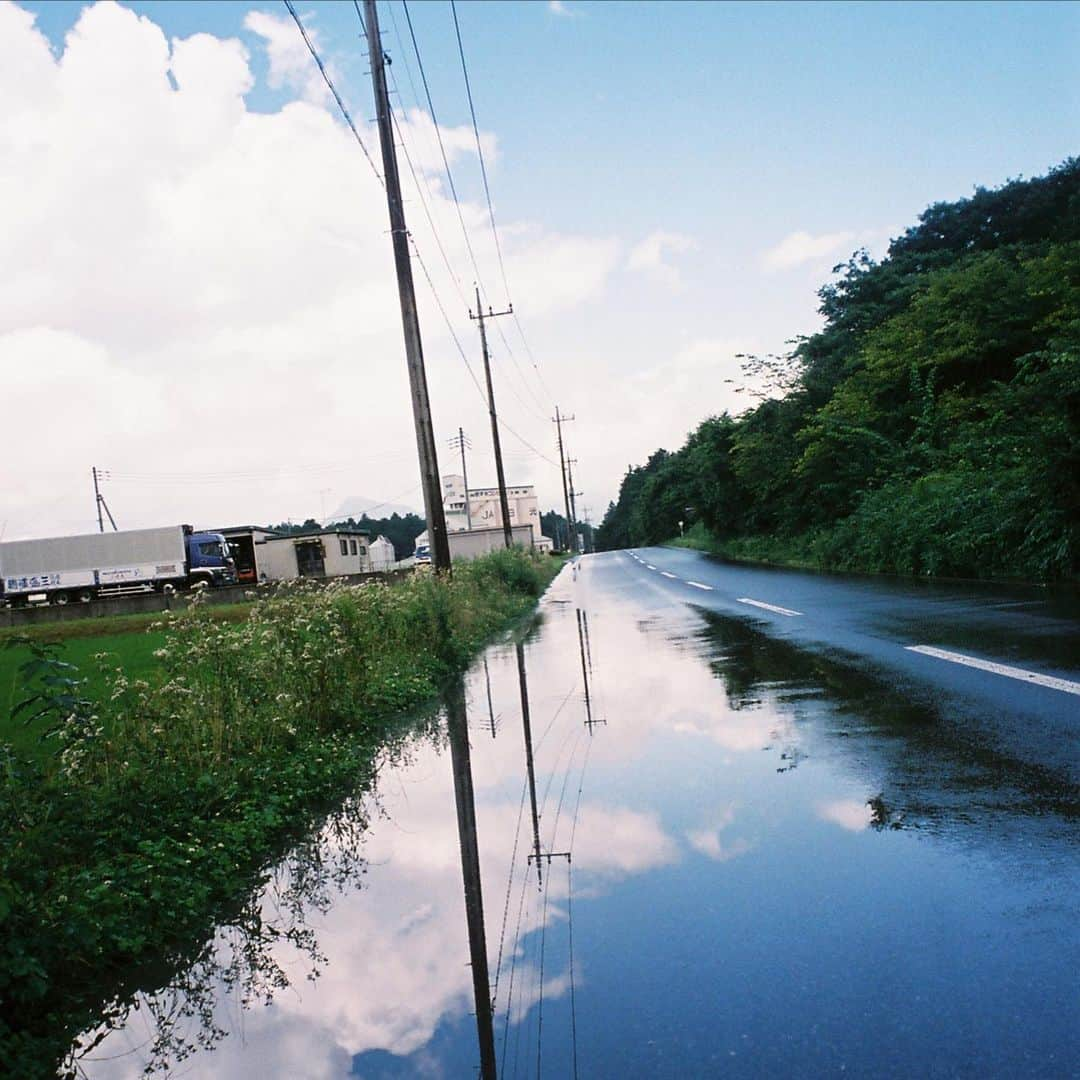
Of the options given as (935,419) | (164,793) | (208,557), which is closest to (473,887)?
(164,793)

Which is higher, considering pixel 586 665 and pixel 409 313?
pixel 409 313

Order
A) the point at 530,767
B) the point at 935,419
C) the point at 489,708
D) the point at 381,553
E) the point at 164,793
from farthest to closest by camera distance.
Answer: the point at 381,553, the point at 935,419, the point at 489,708, the point at 530,767, the point at 164,793

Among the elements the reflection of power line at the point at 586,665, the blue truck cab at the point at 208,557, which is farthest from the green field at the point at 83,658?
the blue truck cab at the point at 208,557

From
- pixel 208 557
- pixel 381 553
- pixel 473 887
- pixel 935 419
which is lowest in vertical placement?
pixel 473 887

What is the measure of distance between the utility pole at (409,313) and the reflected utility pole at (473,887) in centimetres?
867

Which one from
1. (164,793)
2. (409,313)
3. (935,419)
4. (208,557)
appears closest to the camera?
(164,793)

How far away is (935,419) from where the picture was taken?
101ft

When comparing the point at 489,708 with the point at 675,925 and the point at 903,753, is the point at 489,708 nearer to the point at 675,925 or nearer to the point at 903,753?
the point at 903,753

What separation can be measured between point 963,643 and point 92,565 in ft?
160

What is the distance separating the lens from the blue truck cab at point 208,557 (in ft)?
173

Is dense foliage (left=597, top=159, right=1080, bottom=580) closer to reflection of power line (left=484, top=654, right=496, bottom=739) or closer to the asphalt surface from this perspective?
the asphalt surface

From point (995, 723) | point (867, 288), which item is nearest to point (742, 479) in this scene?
point (867, 288)

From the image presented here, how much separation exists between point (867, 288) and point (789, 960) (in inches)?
1858

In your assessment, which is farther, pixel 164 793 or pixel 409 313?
pixel 409 313
